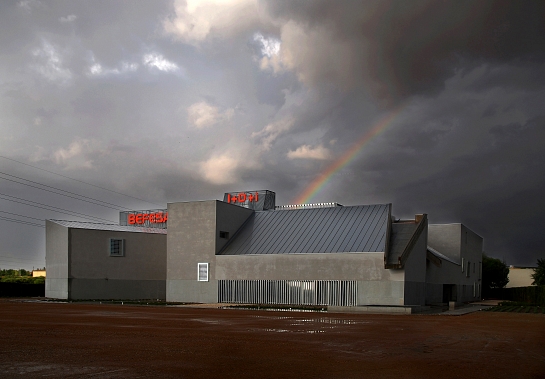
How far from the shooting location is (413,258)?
4119 centimetres

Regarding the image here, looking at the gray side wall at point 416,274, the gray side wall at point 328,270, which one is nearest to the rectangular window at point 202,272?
the gray side wall at point 328,270

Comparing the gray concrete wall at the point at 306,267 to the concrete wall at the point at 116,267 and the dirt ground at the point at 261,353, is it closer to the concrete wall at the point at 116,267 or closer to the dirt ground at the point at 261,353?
the concrete wall at the point at 116,267

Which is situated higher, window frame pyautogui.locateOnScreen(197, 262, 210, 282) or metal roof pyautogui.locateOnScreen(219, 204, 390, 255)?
metal roof pyautogui.locateOnScreen(219, 204, 390, 255)

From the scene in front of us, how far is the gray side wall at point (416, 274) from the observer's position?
130ft

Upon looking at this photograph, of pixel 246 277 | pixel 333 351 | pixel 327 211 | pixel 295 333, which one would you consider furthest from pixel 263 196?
pixel 333 351

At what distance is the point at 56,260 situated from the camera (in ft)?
179

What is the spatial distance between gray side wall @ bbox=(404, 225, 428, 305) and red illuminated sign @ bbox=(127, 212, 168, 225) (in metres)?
38.7

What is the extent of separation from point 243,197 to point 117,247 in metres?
17.1

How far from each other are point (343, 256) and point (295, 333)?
76.1 ft

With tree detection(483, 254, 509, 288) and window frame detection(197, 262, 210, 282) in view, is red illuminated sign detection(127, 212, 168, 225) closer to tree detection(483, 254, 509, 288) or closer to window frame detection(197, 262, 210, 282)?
window frame detection(197, 262, 210, 282)

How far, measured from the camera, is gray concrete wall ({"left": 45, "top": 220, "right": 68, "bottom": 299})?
52.7 metres

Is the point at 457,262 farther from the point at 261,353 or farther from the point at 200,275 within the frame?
the point at 261,353

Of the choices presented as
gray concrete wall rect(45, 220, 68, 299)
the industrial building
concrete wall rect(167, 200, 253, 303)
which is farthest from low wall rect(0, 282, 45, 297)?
concrete wall rect(167, 200, 253, 303)

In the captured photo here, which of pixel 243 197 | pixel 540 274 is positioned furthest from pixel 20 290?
pixel 540 274
